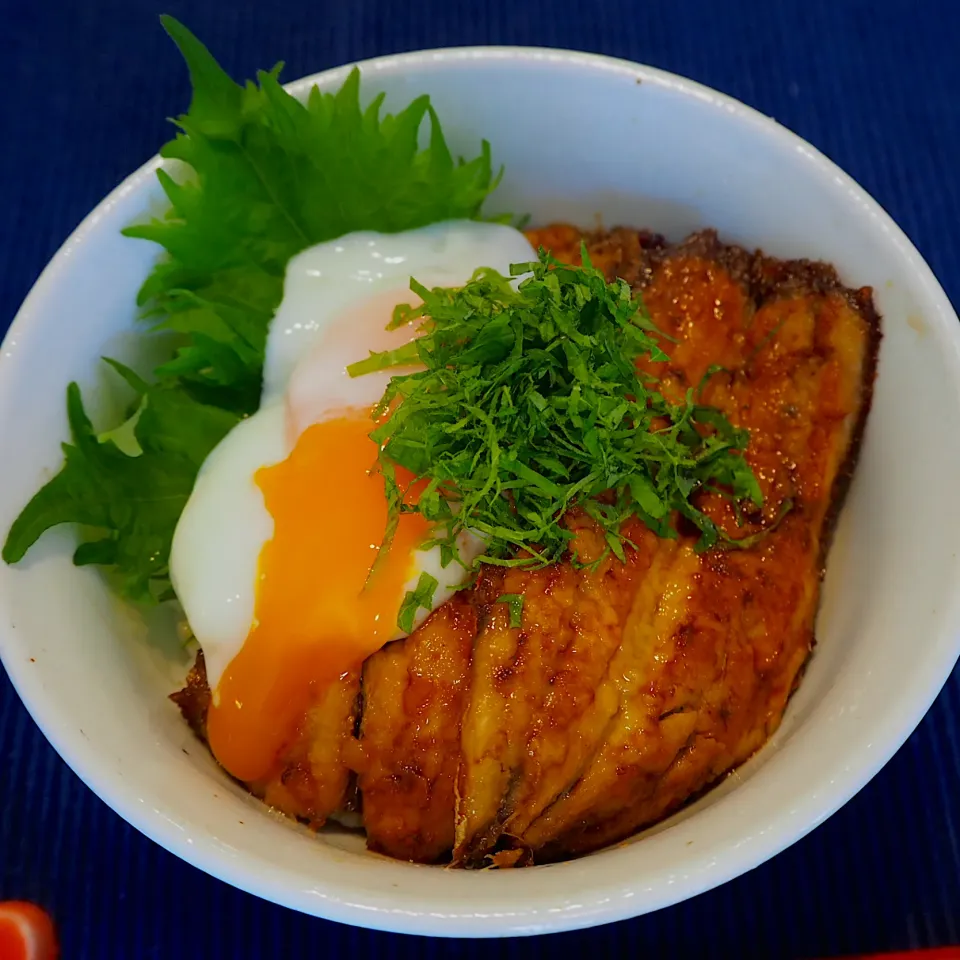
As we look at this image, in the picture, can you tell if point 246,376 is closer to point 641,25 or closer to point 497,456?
point 497,456

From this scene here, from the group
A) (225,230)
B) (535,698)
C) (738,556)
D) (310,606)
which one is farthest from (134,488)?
(738,556)

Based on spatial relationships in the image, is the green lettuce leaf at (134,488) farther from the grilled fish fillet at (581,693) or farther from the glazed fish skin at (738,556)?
the glazed fish skin at (738,556)

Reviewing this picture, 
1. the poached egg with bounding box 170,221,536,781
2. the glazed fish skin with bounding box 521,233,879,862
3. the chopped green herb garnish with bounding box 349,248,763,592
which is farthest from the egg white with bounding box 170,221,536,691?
the glazed fish skin with bounding box 521,233,879,862

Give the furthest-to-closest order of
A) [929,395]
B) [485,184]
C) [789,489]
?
[485,184] < [789,489] < [929,395]

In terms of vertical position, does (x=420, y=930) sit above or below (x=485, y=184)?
below

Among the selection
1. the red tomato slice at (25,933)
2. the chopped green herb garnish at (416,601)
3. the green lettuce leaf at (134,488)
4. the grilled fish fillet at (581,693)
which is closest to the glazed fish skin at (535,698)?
the grilled fish fillet at (581,693)

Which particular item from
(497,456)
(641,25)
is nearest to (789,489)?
(497,456)

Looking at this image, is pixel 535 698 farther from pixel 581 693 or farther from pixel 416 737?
pixel 416 737
